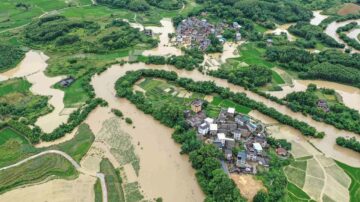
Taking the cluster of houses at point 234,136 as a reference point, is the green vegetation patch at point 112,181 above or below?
below

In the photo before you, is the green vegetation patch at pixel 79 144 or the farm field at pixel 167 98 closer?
the farm field at pixel 167 98

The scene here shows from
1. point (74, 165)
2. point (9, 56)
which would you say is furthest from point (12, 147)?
point (9, 56)

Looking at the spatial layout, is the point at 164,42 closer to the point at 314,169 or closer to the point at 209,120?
the point at 209,120

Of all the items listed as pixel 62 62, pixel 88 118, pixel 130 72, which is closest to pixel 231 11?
pixel 130 72

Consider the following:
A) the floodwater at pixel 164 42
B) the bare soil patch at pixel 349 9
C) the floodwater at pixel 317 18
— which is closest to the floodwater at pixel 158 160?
the floodwater at pixel 164 42

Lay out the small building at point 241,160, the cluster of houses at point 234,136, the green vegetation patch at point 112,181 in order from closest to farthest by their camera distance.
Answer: the green vegetation patch at point 112,181 < the small building at point 241,160 < the cluster of houses at point 234,136

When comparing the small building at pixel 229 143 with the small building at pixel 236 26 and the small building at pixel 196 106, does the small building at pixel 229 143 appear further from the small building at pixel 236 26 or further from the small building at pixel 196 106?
the small building at pixel 236 26
